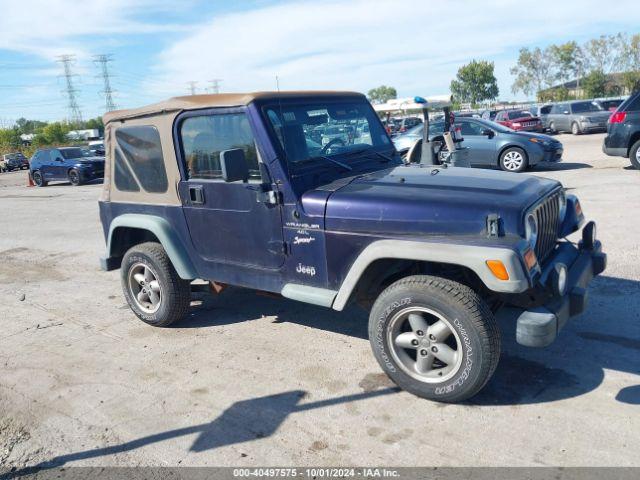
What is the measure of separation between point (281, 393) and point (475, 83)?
85.5 m

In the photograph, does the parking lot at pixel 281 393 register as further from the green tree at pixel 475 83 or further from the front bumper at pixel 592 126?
the green tree at pixel 475 83

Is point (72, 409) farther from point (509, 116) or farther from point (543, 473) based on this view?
point (509, 116)

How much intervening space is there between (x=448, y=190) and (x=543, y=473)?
173 cm

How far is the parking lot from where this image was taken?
122 inches

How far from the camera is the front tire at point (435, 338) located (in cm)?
325

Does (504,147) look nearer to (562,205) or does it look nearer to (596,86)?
(562,205)

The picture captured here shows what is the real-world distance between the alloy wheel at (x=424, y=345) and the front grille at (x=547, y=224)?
2.71 ft

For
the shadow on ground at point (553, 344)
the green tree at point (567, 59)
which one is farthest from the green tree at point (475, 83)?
the shadow on ground at point (553, 344)

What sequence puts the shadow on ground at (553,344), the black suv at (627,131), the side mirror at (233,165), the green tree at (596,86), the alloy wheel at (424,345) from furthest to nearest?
the green tree at (596,86)
the black suv at (627,131)
the side mirror at (233,165)
the shadow on ground at (553,344)
the alloy wheel at (424,345)

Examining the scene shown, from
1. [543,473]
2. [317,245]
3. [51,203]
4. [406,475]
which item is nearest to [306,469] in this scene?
[406,475]

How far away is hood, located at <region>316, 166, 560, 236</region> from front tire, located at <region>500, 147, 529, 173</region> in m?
9.68

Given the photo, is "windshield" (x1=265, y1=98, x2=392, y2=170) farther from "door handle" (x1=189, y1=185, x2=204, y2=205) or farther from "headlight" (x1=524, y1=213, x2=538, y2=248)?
A: "headlight" (x1=524, y1=213, x2=538, y2=248)

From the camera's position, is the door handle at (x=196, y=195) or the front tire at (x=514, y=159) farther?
the front tire at (x=514, y=159)

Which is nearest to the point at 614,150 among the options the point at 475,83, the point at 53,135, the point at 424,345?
the point at 424,345
